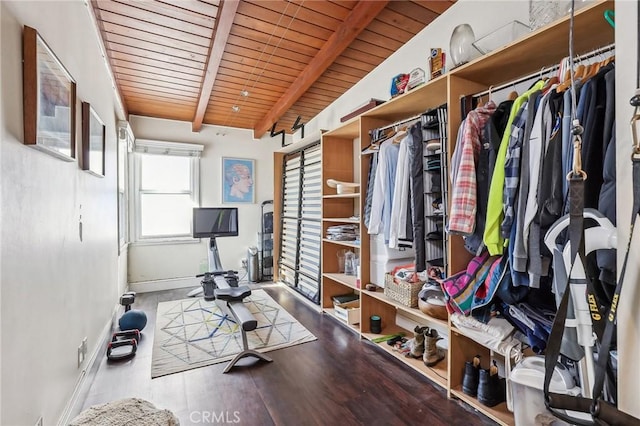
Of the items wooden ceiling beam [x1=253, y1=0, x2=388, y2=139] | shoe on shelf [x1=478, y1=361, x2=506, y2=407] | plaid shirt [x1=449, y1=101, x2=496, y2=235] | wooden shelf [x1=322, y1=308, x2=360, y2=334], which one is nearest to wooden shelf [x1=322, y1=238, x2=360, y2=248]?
wooden shelf [x1=322, y1=308, x2=360, y2=334]

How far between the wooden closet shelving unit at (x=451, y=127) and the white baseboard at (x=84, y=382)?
81.1 inches

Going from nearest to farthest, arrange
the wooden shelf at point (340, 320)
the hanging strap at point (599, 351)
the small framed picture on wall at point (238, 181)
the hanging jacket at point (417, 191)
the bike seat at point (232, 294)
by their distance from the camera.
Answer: the hanging strap at point (599, 351)
the hanging jacket at point (417, 191)
the bike seat at point (232, 294)
the wooden shelf at point (340, 320)
the small framed picture on wall at point (238, 181)

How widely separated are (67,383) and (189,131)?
3.87 m

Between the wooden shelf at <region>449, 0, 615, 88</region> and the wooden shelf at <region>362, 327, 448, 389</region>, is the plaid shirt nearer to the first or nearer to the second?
the wooden shelf at <region>449, 0, 615, 88</region>

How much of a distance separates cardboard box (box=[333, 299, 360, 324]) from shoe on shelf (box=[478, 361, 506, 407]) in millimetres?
1323

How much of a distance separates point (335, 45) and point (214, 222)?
2662mm

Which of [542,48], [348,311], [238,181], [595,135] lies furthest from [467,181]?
[238,181]

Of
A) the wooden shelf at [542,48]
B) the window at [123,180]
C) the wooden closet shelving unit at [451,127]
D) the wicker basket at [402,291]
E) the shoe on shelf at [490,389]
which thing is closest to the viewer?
the wooden shelf at [542,48]

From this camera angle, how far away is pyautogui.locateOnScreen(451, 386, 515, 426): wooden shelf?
1601mm

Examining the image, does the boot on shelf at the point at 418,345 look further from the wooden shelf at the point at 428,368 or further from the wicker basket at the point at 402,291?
the wicker basket at the point at 402,291

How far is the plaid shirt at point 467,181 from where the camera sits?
63.9 inches

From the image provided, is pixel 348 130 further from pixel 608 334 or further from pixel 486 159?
pixel 608 334

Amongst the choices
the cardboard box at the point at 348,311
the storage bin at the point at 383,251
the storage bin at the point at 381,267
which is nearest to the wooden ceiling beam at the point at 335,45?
the storage bin at the point at 383,251

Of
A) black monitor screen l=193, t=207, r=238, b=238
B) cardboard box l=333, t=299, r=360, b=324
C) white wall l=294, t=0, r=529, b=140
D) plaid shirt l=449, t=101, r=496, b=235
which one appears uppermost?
white wall l=294, t=0, r=529, b=140
